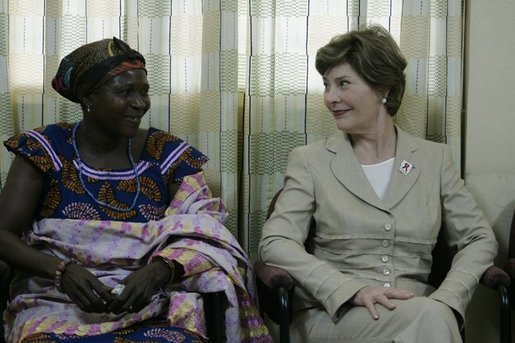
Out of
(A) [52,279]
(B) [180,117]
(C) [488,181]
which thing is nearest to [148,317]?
(A) [52,279]

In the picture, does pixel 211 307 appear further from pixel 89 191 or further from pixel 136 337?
pixel 89 191

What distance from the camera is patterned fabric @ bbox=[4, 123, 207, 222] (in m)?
2.81

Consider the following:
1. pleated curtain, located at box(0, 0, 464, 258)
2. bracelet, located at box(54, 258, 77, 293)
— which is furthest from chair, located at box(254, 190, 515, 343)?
bracelet, located at box(54, 258, 77, 293)

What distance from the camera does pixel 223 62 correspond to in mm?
3230

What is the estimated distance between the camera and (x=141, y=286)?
2.55 m

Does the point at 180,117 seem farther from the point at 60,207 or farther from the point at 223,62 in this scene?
the point at 60,207

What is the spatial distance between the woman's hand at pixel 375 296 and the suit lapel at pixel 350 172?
0.32 metres

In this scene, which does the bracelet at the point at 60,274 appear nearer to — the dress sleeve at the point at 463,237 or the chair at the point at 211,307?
the chair at the point at 211,307

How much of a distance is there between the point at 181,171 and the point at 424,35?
41.7 inches

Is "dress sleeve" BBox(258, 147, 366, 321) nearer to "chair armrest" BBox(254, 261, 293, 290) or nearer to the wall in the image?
"chair armrest" BBox(254, 261, 293, 290)

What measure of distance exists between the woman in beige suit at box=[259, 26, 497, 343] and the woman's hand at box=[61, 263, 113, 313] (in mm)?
555

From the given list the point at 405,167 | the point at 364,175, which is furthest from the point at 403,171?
the point at 364,175

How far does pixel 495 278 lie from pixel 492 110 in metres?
0.76

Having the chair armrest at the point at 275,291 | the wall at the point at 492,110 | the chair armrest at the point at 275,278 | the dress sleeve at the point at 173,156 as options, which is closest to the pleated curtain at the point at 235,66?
the wall at the point at 492,110
